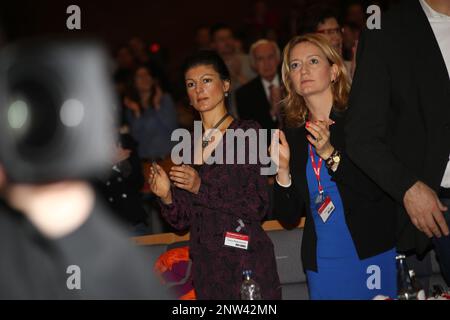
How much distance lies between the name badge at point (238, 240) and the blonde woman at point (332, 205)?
214mm

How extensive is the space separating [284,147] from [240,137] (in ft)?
0.81

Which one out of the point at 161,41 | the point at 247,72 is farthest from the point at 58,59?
the point at 161,41

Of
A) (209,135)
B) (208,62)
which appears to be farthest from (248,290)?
(208,62)

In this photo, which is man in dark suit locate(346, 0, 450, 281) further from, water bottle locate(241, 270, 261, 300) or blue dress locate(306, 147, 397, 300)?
water bottle locate(241, 270, 261, 300)

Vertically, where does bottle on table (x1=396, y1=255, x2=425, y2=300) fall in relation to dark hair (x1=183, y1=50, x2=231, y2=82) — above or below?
below

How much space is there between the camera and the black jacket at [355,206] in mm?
2594

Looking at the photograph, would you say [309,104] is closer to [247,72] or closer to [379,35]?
[379,35]

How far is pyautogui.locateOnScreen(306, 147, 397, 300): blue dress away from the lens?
2.64 metres

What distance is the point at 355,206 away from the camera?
266cm

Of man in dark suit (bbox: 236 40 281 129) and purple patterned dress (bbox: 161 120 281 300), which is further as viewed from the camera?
man in dark suit (bbox: 236 40 281 129)

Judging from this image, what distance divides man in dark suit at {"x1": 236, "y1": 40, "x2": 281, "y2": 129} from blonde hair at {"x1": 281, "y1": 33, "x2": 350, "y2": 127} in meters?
2.20

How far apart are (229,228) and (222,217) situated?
5cm

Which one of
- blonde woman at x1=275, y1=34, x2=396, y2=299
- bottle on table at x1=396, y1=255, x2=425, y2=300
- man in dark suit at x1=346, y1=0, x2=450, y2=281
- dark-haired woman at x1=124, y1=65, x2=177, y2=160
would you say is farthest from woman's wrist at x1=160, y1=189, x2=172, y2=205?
dark-haired woman at x1=124, y1=65, x2=177, y2=160

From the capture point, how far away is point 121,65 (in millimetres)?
7793
